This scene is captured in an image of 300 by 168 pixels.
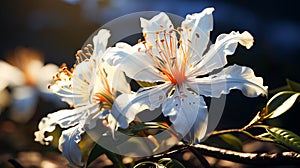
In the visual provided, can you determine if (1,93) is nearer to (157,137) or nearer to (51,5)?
(157,137)

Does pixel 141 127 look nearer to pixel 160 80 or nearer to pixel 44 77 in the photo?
pixel 160 80

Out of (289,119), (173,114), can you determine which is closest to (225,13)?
(289,119)

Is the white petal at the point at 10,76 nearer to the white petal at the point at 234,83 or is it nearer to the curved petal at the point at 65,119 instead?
the curved petal at the point at 65,119

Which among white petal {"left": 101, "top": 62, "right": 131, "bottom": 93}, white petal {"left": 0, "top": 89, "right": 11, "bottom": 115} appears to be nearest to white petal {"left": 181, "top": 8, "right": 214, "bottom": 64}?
white petal {"left": 101, "top": 62, "right": 131, "bottom": 93}

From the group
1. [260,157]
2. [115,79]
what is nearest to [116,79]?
[115,79]

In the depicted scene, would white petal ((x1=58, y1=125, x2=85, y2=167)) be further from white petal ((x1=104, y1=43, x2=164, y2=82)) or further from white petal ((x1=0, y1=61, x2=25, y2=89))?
white petal ((x1=0, y1=61, x2=25, y2=89))

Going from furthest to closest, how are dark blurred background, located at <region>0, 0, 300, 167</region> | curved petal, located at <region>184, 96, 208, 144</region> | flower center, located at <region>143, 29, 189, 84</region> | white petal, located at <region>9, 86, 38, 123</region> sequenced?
1. dark blurred background, located at <region>0, 0, 300, 167</region>
2. white petal, located at <region>9, 86, 38, 123</region>
3. flower center, located at <region>143, 29, 189, 84</region>
4. curved petal, located at <region>184, 96, 208, 144</region>

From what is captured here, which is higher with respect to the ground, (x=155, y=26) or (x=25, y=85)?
(x=155, y=26)

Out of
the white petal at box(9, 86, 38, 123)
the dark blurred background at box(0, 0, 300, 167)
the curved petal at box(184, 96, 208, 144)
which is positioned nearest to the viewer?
the curved petal at box(184, 96, 208, 144)
